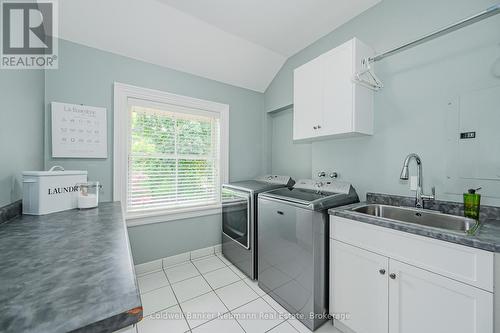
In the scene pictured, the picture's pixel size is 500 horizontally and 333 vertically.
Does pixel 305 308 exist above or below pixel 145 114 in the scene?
below

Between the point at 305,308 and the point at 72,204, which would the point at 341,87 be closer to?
the point at 305,308

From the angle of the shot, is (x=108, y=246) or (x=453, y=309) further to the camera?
(x=453, y=309)

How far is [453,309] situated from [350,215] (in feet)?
2.08

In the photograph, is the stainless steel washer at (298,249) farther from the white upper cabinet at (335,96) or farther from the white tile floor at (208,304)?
the white upper cabinet at (335,96)

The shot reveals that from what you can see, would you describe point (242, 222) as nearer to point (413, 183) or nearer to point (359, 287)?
point (359, 287)

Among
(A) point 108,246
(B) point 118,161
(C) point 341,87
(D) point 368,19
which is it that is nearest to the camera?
(A) point 108,246

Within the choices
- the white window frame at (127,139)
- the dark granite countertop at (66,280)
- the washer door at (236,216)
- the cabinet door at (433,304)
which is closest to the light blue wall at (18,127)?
the dark granite countertop at (66,280)

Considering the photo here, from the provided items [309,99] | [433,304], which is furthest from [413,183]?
[309,99]

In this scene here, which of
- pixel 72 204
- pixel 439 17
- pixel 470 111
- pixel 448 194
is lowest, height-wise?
pixel 72 204

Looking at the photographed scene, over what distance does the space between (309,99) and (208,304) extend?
2182mm

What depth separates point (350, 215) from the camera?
1.41 m

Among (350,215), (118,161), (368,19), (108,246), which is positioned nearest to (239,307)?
(350,215)

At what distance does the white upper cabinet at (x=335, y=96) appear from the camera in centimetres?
169

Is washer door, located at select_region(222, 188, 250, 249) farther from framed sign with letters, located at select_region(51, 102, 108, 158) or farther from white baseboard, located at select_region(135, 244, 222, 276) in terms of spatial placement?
framed sign with letters, located at select_region(51, 102, 108, 158)
